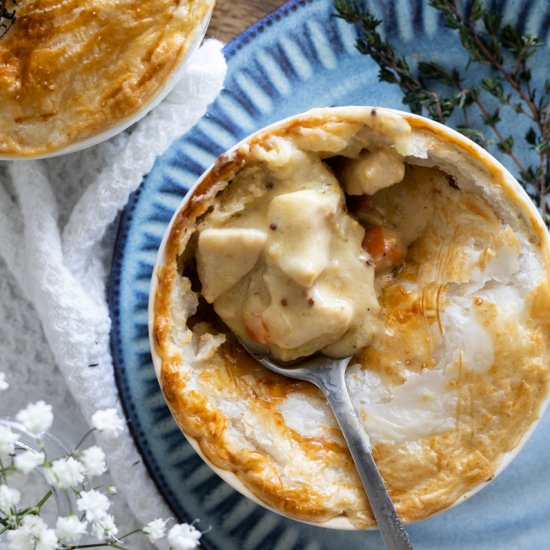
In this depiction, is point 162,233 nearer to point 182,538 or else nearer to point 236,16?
point 236,16

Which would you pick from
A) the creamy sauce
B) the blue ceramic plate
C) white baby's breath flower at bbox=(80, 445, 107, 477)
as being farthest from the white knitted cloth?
white baby's breath flower at bbox=(80, 445, 107, 477)

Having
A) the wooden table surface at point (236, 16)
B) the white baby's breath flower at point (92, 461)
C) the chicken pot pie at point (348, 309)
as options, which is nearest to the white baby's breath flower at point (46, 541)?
the white baby's breath flower at point (92, 461)

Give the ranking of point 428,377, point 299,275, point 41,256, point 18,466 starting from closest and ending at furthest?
point 18,466
point 299,275
point 428,377
point 41,256

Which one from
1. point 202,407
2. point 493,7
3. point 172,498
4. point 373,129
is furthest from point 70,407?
point 493,7

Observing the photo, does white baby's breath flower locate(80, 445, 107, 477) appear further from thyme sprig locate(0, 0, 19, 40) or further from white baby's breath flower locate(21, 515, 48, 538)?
thyme sprig locate(0, 0, 19, 40)

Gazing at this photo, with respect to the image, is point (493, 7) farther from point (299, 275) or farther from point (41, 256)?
point (41, 256)

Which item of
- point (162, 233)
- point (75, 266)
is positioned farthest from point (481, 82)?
point (75, 266)
